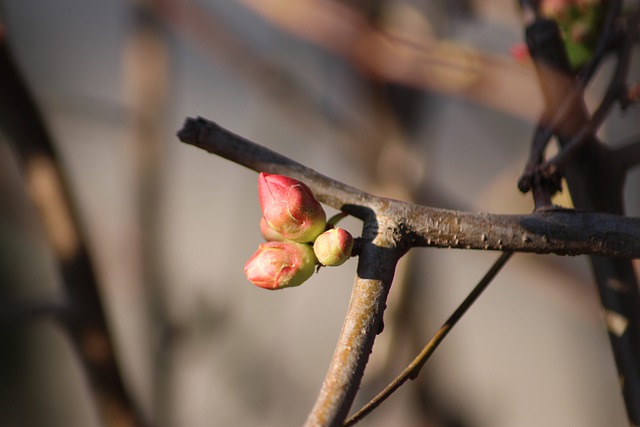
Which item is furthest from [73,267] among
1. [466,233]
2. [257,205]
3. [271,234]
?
[257,205]

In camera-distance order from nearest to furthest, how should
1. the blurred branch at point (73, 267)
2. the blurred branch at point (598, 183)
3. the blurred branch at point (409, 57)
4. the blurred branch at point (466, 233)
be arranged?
the blurred branch at point (466, 233), the blurred branch at point (598, 183), the blurred branch at point (73, 267), the blurred branch at point (409, 57)

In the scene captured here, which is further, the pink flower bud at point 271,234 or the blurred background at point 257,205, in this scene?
the blurred background at point 257,205

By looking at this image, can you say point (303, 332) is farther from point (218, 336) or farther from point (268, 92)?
point (268, 92)

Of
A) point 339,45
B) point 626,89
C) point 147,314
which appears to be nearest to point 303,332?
point 147,314

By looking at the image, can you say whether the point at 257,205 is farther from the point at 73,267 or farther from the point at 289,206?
the point at 289,206

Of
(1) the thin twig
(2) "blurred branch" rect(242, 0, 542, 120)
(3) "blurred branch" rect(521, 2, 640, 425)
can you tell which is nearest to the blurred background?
(2) "blurred branch" rect(242, 0, 542, 120)

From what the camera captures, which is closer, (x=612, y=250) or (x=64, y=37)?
(x=612, y=250)

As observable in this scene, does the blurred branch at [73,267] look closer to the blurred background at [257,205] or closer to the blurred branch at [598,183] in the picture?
the blurred background at [257,205]

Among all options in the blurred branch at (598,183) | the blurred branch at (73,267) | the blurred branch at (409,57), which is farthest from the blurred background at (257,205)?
the blurred branch at (598,183)
